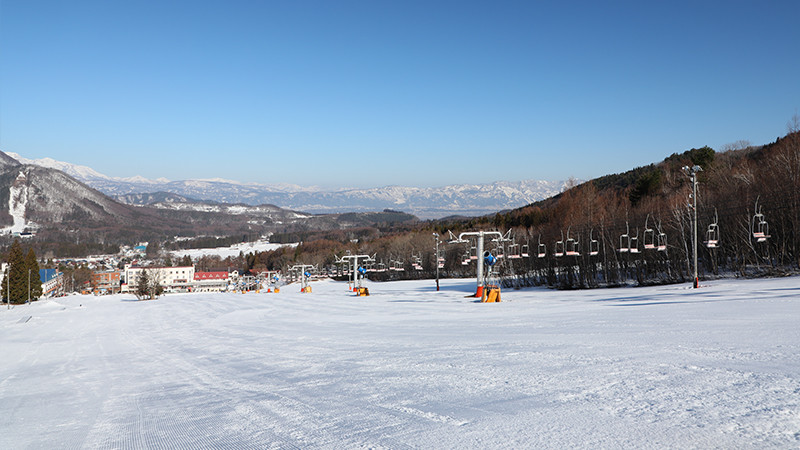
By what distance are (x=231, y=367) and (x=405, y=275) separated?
85.4 m

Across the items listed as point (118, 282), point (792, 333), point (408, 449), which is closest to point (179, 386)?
point (408, 449)

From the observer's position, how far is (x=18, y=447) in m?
5.61

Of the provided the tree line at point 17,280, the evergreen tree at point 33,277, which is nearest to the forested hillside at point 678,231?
the tree line at point 17,280

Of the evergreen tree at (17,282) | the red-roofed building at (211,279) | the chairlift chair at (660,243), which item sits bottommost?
the red-roofed building at (211,279)

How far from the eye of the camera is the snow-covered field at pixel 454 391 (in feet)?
14.8

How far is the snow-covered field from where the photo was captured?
14.8 feet

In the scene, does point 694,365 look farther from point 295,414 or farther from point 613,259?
point 613,259

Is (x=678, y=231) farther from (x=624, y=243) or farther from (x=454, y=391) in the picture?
(x=454, y=391)

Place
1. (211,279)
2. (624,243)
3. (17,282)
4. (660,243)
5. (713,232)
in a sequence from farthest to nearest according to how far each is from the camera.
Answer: (211,279) < (17,282) < (624,243) < (660,243) < (713,232)

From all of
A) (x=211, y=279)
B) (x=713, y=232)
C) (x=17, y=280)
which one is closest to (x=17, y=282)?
(x=17, y=280)

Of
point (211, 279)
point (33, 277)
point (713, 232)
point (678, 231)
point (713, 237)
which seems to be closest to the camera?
point (713, 232)

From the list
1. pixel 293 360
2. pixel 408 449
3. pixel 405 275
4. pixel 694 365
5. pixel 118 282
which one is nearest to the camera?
pixel 408 449

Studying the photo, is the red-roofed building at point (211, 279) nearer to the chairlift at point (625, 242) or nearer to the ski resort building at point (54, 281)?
the ski resort building at point (54, 281)

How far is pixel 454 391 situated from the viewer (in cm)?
624
